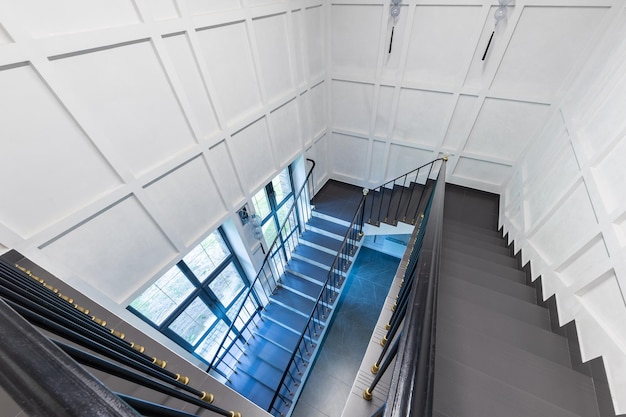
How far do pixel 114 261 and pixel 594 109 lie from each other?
4748 mm

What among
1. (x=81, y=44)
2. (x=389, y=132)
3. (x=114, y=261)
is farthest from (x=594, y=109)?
(x=114, y=261)

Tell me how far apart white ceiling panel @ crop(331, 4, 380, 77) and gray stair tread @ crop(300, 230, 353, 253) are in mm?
3028

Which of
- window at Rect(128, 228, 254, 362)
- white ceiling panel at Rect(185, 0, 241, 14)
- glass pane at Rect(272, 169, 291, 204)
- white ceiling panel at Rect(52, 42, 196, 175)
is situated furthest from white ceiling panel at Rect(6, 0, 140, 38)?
glass pane at Rect(272, 169, 291, 204)

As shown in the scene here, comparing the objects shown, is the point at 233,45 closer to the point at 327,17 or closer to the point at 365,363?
the point at 327,17

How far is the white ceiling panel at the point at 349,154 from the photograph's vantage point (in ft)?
16.9

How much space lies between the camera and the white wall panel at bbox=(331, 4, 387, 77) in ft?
12.3

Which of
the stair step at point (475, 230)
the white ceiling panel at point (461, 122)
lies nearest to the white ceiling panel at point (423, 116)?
the white ceiling panel at point (461, 122)

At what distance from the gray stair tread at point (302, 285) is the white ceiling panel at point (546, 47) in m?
4.21

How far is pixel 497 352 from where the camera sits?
68.4 inches

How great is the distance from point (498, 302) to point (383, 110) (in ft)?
11.3

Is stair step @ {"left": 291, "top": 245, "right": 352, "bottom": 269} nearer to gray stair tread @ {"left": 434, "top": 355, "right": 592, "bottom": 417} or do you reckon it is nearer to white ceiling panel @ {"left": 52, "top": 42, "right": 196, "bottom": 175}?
white ceiling panel @ {"left": 52, "top": 42, "right": 196, "bottom": 175}

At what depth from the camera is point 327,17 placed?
155 inches

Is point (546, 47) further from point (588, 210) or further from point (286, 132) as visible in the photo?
point (286, 132)

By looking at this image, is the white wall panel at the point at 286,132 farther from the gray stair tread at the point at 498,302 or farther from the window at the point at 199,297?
the gray stair tread at the point at 498,302
